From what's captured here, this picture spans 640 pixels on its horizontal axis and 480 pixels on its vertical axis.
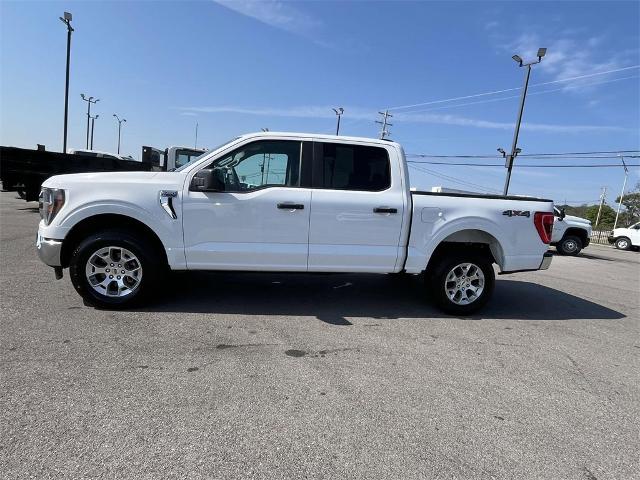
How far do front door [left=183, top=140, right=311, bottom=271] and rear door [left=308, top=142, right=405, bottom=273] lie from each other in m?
0.18

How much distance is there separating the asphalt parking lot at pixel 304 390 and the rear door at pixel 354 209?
0.70 m

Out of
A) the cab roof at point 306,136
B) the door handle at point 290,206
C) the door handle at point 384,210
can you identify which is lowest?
the door handle at point 290,206

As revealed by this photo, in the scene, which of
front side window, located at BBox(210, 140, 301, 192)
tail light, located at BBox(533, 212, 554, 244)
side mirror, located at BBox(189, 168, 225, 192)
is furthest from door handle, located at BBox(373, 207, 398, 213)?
tail light, located at BBox(533, 212, 554, 244)

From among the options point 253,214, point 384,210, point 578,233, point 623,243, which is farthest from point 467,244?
point 623,243

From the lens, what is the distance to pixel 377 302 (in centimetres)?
569

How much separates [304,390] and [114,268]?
2.76 metres

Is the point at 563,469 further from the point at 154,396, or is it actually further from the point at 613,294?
the point at 613,294

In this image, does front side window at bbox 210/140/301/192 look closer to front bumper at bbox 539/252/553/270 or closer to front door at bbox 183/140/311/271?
front door at bbox 183/140/311/271

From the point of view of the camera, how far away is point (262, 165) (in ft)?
15.9

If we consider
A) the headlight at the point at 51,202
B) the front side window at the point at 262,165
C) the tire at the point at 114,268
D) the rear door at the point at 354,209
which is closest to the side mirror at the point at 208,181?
the front side window at the point at 262,165

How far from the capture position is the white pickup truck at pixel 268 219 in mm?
4555

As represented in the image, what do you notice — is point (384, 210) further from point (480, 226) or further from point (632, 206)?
point (632, 206)

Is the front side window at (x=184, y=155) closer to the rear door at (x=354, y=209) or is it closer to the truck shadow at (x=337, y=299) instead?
the truck shadow at (x=337, y=299)

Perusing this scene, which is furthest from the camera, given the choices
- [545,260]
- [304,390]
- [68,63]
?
[68,63]
